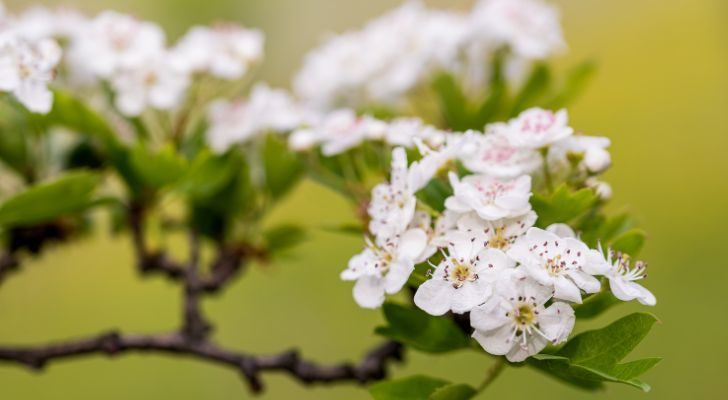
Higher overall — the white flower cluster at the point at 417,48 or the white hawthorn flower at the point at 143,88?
the white flower cluster at the point at 417,48

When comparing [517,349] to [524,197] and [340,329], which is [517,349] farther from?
[340,329]

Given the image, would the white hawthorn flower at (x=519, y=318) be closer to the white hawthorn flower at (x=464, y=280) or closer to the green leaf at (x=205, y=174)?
the white hawthorn flower at (x=464, y=280)

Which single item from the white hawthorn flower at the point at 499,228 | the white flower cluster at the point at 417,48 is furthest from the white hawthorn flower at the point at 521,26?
the white hawthorn flower at the point at 499,228

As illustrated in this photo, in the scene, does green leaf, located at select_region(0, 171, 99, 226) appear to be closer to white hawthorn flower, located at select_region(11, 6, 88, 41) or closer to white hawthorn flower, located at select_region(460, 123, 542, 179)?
white hawthorn flower, located at select_region(11, 6, 88, 41)

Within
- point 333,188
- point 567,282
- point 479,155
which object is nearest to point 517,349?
point 567,282

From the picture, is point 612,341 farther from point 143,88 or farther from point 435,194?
point 143,88
